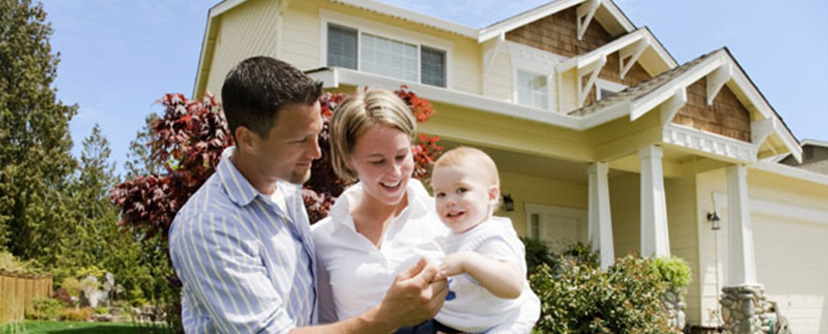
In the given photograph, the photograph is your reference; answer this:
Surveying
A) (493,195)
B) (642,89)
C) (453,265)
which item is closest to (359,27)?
(642,89)

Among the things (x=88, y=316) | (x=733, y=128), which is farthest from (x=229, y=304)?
(x=88, y=316)

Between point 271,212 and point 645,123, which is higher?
point 645,123

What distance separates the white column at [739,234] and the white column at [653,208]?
6.86ft

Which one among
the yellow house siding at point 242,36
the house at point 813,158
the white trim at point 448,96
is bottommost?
the white trim at point 448,96

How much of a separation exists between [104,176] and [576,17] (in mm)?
19038

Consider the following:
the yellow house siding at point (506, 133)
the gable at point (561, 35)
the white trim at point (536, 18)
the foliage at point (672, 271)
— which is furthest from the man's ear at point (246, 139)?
the gable at point (561, 35)

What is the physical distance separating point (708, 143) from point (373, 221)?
33.2 feet

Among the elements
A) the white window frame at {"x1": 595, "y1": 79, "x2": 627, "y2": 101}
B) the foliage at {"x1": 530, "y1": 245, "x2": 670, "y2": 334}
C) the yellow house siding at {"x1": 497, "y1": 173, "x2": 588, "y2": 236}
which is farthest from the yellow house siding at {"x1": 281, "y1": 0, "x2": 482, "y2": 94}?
the foliage at {"x1": 530, "y1": 245, "x2": 670, "y2": 334}

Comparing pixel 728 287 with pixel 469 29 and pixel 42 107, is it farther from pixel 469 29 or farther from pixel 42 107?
pixel 42 107

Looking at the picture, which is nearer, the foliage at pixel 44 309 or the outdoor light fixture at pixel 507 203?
the outdoor light fixture at pixel 507 203

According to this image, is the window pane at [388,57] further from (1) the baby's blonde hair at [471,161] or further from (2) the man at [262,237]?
(2) the man at [262,237]

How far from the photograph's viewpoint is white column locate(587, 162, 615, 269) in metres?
10.7

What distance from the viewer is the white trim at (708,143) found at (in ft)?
34.5

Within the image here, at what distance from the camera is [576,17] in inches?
602
